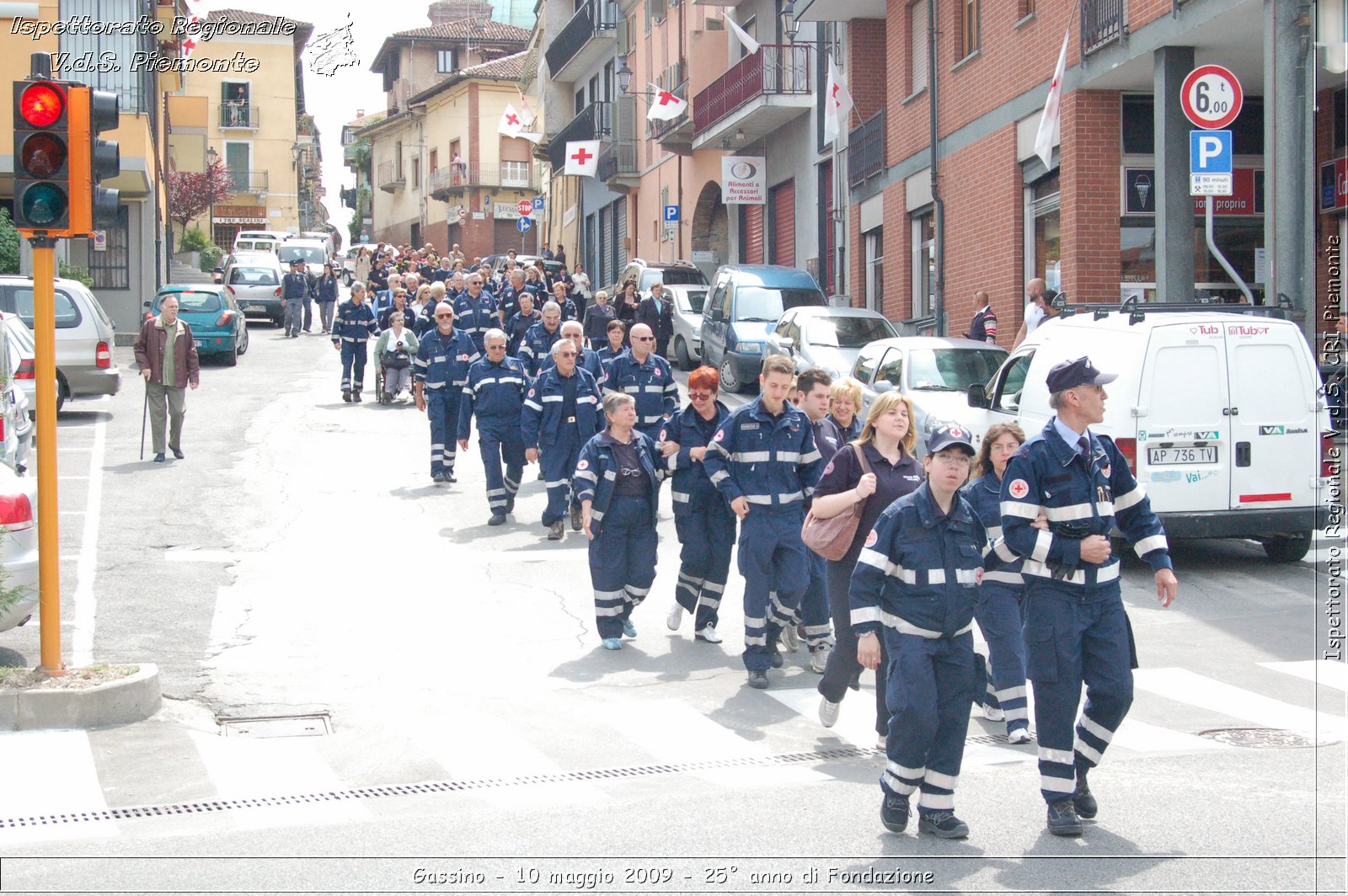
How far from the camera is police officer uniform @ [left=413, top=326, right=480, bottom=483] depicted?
54.5ft

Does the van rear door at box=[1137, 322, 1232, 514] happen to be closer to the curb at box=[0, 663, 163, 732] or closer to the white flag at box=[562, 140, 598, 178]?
the curb at box=[0, 663, 163, 732]

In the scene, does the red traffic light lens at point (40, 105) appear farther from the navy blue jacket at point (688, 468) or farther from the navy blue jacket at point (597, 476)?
the navy blue jacket at point (688, 468)

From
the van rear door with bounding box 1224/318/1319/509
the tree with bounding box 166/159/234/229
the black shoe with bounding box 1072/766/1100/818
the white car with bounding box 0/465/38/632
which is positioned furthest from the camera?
the tree with bounding box 166/159/234/229

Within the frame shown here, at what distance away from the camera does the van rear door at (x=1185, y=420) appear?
1148 cm

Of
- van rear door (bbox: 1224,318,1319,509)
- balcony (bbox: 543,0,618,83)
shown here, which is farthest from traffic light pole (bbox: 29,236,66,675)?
balcony (bbox: 543,0,618,83)

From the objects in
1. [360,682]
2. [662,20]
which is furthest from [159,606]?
[662,20]

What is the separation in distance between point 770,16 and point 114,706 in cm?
2942

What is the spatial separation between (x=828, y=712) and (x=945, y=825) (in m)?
1.82

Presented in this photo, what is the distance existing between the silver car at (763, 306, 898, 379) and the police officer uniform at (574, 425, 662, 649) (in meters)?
10.5

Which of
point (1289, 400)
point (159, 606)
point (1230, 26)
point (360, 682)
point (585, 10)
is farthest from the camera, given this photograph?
point (585, 10)

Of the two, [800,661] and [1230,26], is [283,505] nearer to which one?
[800,661]

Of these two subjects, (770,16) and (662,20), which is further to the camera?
(662,20)

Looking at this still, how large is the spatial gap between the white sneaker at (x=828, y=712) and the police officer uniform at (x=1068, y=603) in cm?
175

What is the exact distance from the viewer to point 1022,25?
21.3 m
